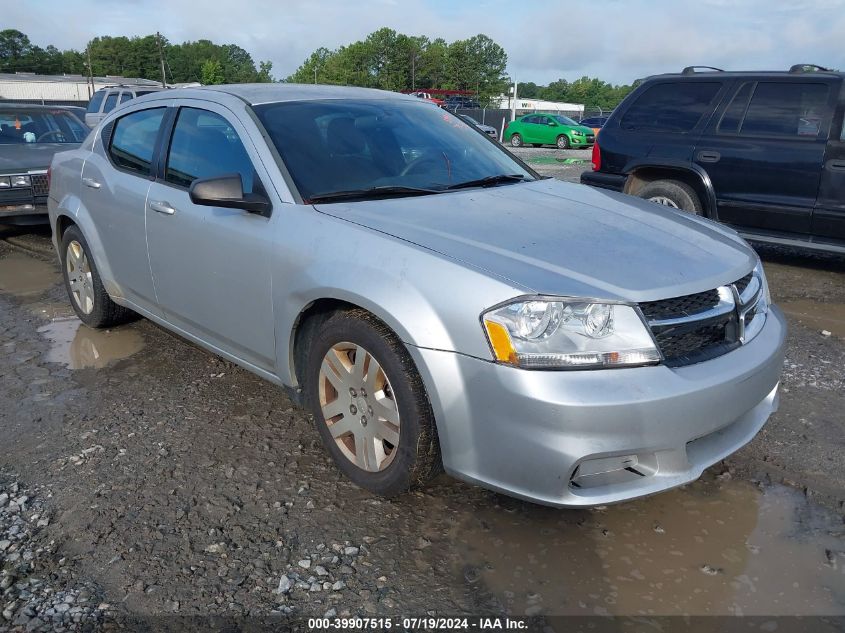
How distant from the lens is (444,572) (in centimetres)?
252

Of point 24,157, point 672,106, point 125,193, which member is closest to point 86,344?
point 125,193

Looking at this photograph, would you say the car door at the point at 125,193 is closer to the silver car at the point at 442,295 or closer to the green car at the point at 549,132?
the silver car at the point at 442,295

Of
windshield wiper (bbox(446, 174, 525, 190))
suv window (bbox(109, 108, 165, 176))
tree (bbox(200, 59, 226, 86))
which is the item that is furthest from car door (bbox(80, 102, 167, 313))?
tree (bbox(200, 59, 226, 86))

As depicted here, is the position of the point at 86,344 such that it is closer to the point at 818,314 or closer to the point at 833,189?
the point at 818,314

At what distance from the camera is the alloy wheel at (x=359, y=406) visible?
2754 mm

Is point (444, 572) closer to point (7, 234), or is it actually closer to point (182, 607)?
point (182, 607)

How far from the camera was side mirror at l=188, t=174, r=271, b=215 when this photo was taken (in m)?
3.07

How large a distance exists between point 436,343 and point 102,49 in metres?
123

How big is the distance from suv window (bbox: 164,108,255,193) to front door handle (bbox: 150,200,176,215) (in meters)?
0.13

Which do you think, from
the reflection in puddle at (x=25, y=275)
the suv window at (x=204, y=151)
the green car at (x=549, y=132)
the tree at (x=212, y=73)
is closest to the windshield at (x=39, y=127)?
the reflection in puddle at (x=25, y=275)

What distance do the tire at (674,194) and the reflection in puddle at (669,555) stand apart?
14.7 ft

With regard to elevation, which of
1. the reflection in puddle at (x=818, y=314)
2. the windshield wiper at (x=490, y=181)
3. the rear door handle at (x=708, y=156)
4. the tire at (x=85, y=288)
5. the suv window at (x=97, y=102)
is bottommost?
the reflection in puddle at (x=818, y=314)

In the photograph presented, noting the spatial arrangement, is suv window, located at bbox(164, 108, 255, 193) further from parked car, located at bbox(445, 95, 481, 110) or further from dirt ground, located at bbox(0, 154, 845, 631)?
parked car, located at bbox(445, 95, 481, 110)

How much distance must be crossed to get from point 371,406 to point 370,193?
1.00 m
